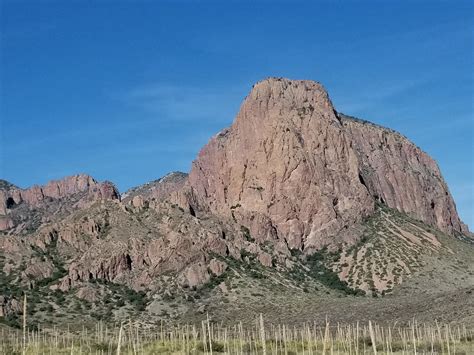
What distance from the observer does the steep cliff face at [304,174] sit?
15688cm

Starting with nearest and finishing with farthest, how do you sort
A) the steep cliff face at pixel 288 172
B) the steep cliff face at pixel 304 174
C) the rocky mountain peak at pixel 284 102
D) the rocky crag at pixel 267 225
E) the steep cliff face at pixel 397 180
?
the rocky crag at pixel 267 225 → the steep cliff face at pixel 288 172 → the steep cliff face at pixel 304 174 → the rocky mountain peak at pixel 284 102 → the steep cliff face at pixel 397 180

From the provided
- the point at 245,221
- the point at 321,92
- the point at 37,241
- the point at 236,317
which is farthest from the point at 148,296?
the point at 321,92

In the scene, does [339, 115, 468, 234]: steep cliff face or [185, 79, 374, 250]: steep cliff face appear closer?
[185, 79, 374, 250]: steep cliff face

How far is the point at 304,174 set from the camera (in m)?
160

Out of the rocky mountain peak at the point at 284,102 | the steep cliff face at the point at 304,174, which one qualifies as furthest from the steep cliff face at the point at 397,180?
the rocky mountain peak at the point at 284,102

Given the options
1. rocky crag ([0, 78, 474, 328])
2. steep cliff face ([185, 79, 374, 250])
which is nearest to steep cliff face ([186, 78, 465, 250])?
steep cliff face ([185, 79, 374, 250])

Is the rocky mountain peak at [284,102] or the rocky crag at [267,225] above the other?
the rocky mountain peak at [284,102]

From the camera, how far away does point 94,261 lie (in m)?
124

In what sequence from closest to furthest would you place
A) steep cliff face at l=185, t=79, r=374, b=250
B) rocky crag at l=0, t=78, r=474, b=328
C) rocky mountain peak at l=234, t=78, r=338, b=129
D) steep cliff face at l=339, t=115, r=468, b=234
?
1. rocky crag at l=0, t=78, r=474, b=328
2. steep cliff face at l=185, t=79, r=374, b=250
3. rocky mountain peak at l=234, t=78, r=338, b=129
4. steep cliff face at l=339, t=115, r=468, b=234

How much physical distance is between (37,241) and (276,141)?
62.9 metres

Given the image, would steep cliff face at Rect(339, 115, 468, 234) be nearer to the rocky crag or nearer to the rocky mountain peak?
the rocky crag

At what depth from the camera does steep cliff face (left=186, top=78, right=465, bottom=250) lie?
156875mm

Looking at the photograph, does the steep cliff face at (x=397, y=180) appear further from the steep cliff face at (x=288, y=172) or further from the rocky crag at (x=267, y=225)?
the steep cliff face at (x=288, y=172)

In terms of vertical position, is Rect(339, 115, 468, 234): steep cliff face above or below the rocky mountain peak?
below
